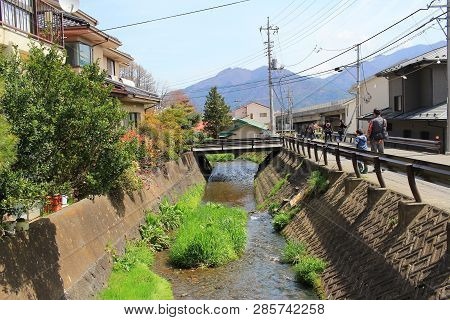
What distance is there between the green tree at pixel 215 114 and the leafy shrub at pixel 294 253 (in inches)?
2116

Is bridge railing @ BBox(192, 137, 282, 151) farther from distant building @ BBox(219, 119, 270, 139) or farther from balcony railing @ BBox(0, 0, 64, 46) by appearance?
distant building @ BBox(219, 119, 270, 139)

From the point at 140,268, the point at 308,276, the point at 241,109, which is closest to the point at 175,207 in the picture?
the point at 140,268

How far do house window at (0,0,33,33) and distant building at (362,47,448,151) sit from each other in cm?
2235

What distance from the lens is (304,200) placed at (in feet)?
59.4

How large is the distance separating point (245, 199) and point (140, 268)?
1852 centimetres

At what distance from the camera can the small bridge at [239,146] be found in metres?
40.7

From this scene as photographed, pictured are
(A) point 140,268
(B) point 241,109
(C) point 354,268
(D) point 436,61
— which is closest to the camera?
(C) point 354,268

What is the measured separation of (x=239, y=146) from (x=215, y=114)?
85.5ft

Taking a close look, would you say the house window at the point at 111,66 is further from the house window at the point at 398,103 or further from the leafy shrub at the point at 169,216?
the house window at the point at 398,103

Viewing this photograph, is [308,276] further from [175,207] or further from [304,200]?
[175,207]

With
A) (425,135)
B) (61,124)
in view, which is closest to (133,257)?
(61,124)

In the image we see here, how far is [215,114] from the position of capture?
67.2 m

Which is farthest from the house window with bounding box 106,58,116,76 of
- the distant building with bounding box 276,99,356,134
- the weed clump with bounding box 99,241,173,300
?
the distant building with bounding box 276,99,356,134

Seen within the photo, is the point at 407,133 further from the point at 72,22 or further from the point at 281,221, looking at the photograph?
the point at 72,22
